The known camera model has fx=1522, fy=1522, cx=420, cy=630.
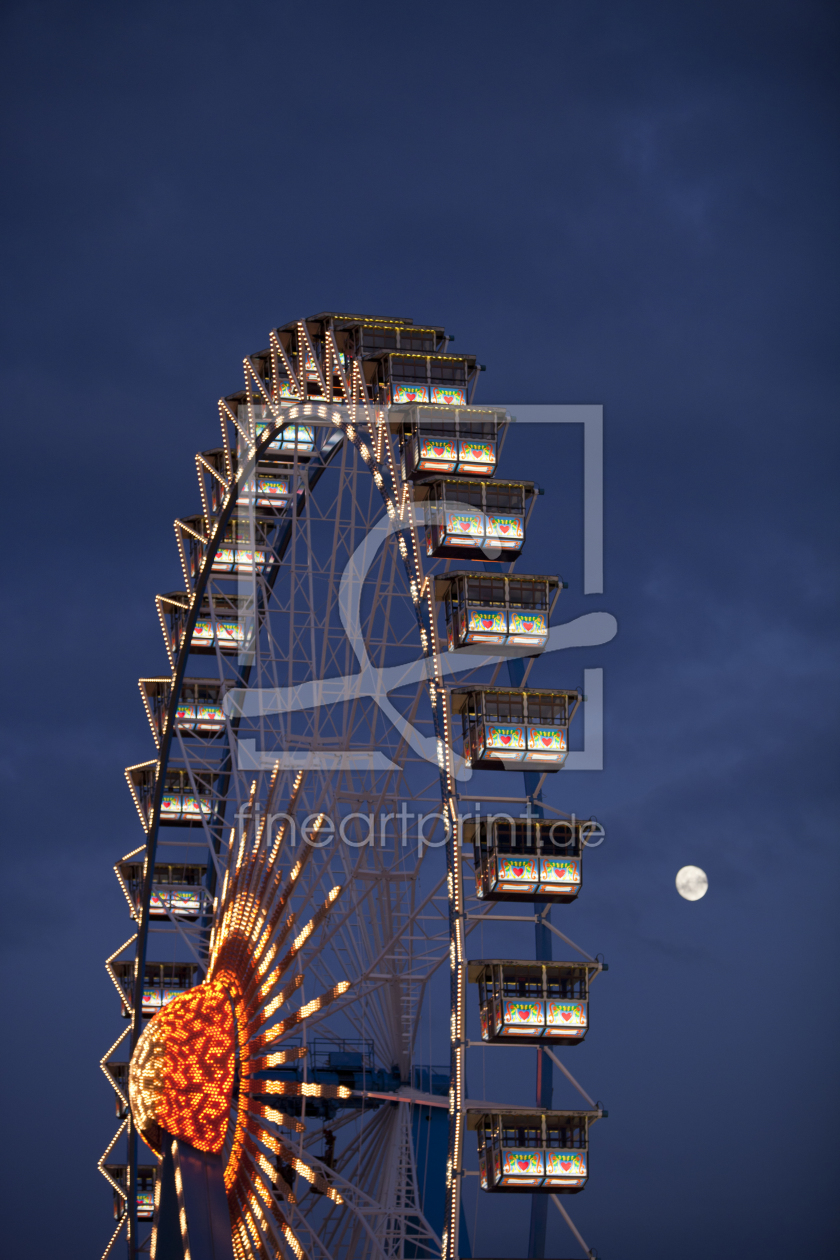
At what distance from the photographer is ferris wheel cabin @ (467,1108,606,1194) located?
2034cm

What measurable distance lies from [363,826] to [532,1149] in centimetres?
750

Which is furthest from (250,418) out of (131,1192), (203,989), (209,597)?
(131,1192)

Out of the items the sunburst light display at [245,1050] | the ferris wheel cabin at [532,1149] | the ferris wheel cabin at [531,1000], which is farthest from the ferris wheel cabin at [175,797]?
the ferris wheel cabin at [532,1149]

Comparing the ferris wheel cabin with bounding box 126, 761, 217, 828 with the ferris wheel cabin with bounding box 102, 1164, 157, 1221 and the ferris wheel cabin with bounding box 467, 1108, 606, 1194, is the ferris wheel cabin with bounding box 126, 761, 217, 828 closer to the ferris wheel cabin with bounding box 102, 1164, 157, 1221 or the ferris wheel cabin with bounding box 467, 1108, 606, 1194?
the ferris wheel cabin with bounding box 102, 1164, 157, 1221

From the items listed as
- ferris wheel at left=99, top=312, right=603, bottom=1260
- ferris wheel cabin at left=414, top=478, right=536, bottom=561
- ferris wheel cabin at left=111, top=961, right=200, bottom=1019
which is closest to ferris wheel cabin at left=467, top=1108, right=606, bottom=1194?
ferris wheel at left=99, top=312, right=603, bottom=1260

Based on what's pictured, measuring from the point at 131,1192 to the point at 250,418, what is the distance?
1450cm

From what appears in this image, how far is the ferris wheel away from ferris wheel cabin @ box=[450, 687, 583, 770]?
37mm

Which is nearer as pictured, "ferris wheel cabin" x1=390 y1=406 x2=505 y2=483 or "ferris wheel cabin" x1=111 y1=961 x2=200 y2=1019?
"ferris wheel cabin" x1=390 y1=406 x2=505 y2=483

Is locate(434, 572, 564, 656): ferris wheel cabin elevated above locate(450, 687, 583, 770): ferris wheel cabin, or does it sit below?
above

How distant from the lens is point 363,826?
87.3 feet

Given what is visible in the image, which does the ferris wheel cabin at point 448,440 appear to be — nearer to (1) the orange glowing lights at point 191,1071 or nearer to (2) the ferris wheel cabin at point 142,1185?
(1) the orange glowing lights at point 191,1071

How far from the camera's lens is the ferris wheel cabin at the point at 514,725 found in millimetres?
21469

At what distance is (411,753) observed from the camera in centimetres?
2545

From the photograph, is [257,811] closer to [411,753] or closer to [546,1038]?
[411,753]
